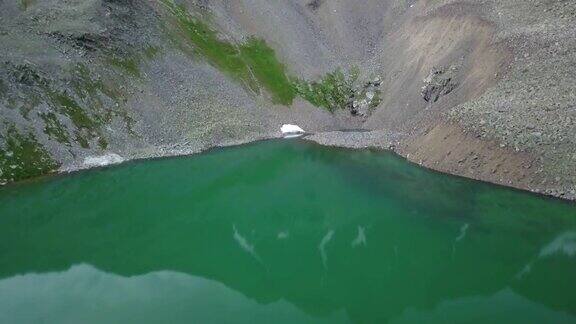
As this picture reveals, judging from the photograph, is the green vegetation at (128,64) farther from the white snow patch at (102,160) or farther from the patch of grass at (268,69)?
the patch of grass at (268,69)

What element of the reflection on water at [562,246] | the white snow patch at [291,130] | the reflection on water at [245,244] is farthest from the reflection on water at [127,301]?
the white snow patch at [291,130]

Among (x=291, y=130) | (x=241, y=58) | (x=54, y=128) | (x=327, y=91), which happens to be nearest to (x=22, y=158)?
(x=54, y=128)

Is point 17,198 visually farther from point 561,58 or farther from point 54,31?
point 561,58

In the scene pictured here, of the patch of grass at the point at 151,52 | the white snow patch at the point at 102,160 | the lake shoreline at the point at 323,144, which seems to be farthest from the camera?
the patch of grass at the point at 151,52

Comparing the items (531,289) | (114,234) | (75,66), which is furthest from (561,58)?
(75,66)

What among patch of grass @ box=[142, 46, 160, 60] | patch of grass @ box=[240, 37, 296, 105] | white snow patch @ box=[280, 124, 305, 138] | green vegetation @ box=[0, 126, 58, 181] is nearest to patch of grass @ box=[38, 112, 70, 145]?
green vegetation @ box=[0, 126, 58, 181]

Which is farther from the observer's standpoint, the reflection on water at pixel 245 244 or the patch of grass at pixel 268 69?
the patch of grass at pixel 268 69
